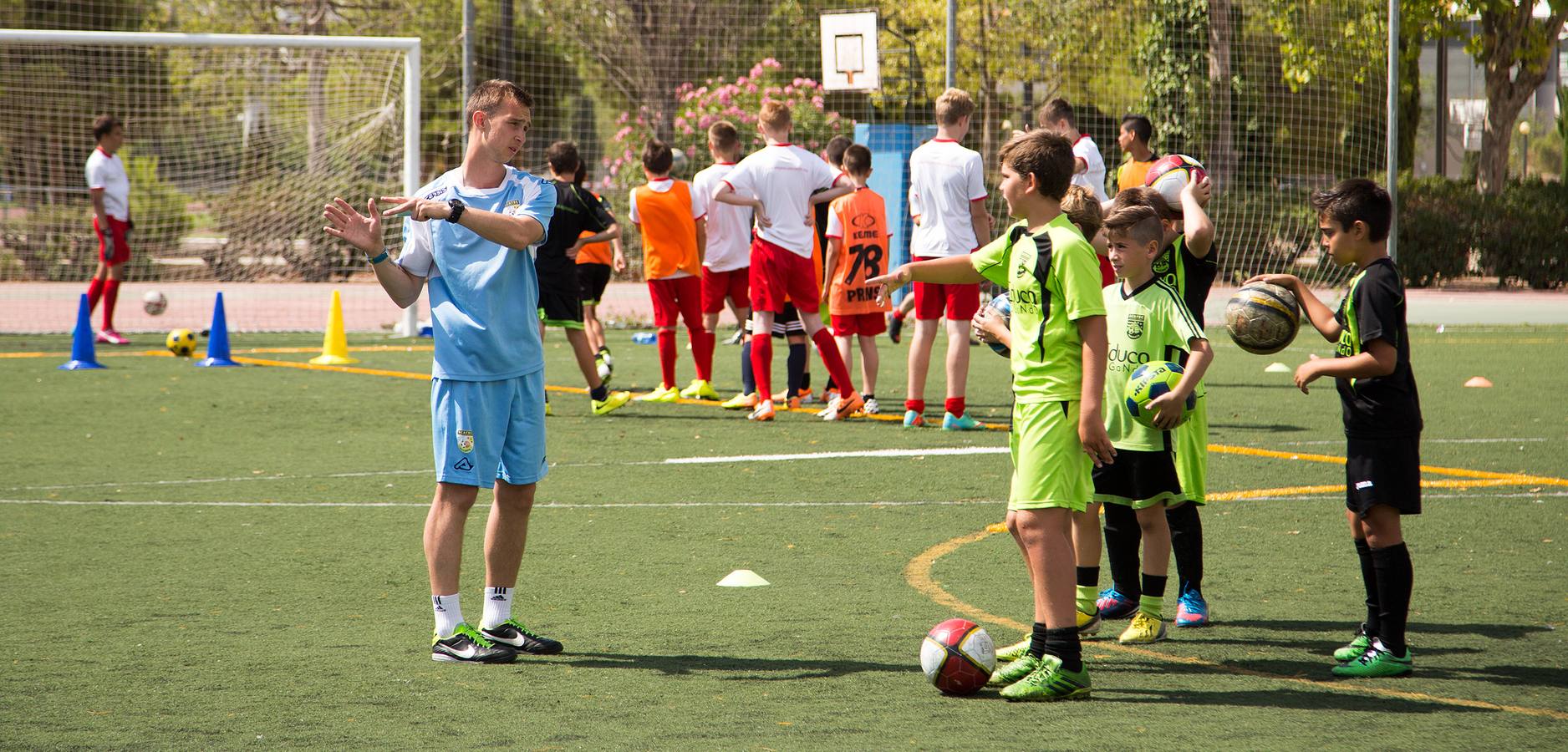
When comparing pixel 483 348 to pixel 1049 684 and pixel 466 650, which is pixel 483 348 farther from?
pixel 1049 684

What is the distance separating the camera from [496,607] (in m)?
5.10

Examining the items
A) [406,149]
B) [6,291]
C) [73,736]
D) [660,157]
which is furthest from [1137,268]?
[6,291]

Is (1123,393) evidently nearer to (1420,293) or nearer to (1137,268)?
(1137,268)

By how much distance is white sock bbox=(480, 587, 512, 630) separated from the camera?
16.7ft

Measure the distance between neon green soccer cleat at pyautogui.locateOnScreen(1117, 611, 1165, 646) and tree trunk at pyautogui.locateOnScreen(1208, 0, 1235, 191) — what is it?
1983 cm

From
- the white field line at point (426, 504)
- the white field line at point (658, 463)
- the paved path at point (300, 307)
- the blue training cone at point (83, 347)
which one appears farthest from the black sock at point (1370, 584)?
the paved path at point (300, 307)

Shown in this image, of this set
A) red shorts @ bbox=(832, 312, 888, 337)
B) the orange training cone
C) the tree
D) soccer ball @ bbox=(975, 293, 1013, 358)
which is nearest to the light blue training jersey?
soccer ball @ bbox=(975, 293, 1013, 358)

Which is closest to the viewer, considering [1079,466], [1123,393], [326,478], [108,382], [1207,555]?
[1079,466]

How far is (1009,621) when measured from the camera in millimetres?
5461

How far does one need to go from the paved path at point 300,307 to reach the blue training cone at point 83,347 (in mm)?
4203

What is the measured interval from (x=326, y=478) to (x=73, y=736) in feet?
14.9

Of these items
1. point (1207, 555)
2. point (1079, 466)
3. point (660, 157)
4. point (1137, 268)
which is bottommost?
point (1207, 555)

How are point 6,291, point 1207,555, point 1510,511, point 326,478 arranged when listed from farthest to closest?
point 6,291, point 326,478, point 1510,511, point 1207,555

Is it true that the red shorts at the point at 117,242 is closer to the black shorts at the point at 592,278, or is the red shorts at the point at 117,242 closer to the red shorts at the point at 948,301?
the black shorts at the point at 592,278
